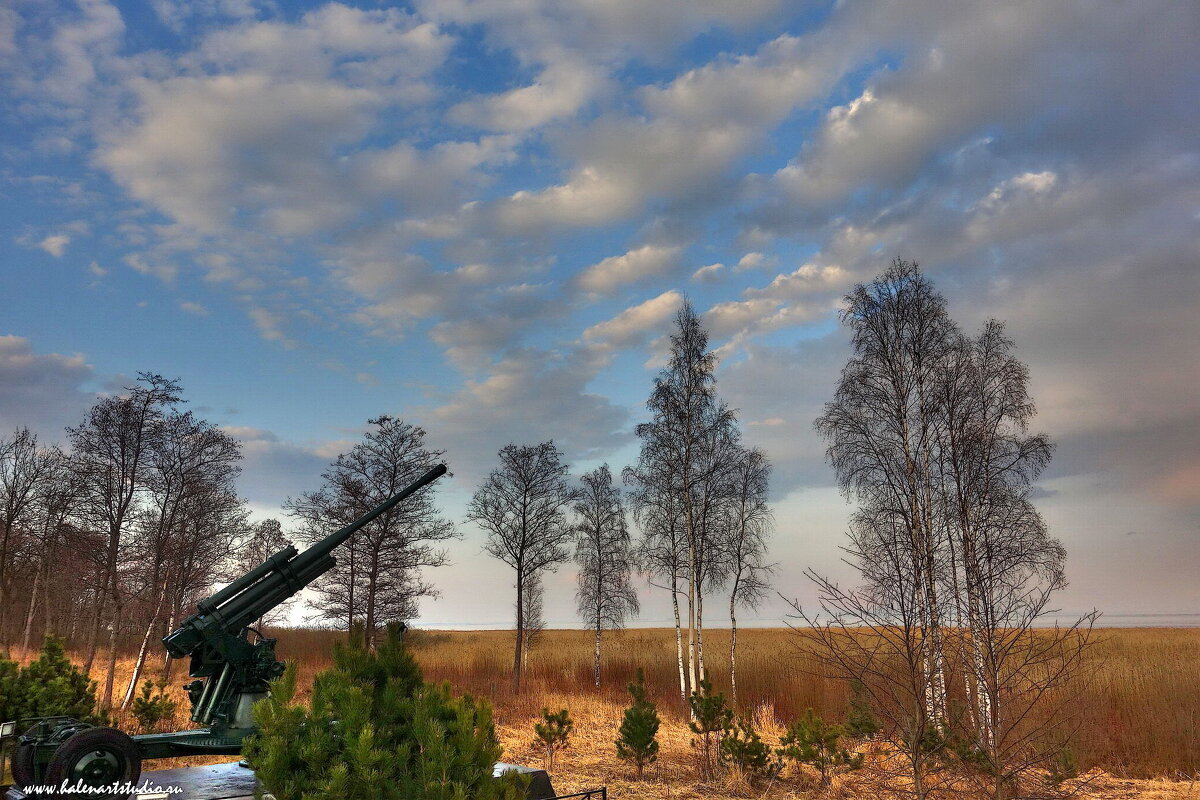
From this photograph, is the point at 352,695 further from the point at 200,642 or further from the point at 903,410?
the point at 903,410

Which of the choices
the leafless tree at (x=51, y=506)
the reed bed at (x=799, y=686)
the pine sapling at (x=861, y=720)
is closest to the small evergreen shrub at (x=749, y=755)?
the pine sapling at (x=861, y=720)

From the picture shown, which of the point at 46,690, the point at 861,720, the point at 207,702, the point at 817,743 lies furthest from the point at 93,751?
the point at 861,720

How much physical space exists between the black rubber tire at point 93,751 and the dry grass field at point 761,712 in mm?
2224

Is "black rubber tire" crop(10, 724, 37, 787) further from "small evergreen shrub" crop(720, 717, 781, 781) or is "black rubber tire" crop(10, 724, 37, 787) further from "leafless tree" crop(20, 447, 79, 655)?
"leafless tree" crop(20, 447, 79, 655)

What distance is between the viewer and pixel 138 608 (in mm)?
31594

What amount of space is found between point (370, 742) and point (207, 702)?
432cm

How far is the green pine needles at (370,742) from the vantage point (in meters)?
5.49

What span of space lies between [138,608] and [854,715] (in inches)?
1218

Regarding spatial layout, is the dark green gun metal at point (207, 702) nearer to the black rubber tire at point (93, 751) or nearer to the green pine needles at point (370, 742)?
the black rubber tire at point (93, 751)

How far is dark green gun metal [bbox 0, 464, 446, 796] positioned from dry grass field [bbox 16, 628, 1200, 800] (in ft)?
7.74

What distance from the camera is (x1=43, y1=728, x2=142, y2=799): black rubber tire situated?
6.89m

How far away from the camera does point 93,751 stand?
7.07 m

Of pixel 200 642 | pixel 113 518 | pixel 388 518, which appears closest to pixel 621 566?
pixel 388 518

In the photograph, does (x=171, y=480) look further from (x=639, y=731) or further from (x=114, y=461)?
(x=639, y=731)
